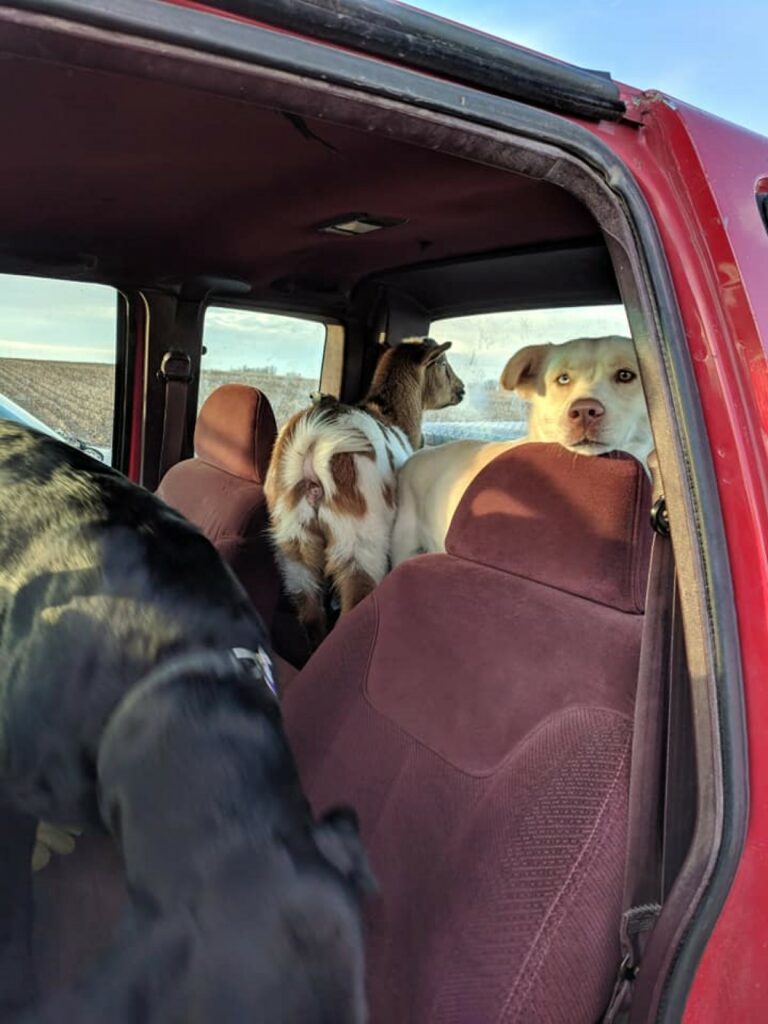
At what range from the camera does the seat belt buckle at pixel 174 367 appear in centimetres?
345

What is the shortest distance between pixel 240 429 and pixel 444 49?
2.34 metres

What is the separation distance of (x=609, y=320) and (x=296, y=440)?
119cm

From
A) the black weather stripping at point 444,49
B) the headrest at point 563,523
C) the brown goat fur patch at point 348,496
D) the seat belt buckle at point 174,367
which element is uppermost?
the black weather stripping at point 444,49

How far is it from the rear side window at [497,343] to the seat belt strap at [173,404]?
1063 mm

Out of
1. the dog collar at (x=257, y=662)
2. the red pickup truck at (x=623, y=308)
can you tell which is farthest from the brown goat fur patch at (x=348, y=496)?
the dog collar at (x=257, y=662)

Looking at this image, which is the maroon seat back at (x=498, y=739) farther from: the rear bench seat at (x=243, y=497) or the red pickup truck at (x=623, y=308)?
the rear bench seat at (x=243, y=497)

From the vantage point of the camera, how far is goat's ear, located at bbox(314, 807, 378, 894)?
80 centimetres

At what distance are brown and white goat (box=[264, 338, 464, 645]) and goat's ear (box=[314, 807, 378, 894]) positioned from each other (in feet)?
7.71

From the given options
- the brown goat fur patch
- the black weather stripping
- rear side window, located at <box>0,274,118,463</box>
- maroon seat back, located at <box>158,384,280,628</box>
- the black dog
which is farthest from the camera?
the brown goat fur patch

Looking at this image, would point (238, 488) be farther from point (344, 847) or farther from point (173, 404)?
point (344, 847)

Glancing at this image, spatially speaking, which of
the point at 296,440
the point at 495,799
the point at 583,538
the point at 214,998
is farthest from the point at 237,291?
the point at 214,998

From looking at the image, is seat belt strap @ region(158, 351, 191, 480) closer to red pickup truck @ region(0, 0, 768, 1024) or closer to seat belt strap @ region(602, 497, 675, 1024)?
red pickup truck @ region(0, 0, 768, 1024)

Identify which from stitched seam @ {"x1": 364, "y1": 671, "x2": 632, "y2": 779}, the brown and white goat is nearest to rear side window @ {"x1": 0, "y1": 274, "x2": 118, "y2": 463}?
the brown and white goat

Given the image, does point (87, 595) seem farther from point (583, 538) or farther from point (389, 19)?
point (583, 538)
